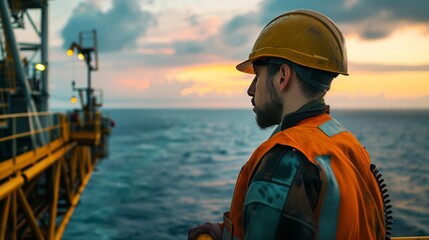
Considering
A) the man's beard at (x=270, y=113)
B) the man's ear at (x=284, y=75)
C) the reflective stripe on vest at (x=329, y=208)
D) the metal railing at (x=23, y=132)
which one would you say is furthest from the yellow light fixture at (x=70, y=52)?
the reflective stripe on vest at (x=329, y=208)

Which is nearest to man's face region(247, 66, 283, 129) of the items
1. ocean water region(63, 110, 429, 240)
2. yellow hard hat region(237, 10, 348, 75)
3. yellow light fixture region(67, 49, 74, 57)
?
yellow hard hat region(237, 10, 348, 75)

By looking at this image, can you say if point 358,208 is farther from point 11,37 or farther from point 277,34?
point 11,37

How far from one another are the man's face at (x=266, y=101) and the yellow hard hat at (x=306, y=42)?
4.3 inches

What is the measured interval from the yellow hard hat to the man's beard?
0.75ft

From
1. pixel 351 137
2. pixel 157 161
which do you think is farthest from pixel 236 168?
pixel 351 137

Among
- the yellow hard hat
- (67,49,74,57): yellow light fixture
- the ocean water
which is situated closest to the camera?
the yellow hard hat

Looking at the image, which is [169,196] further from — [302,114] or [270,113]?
[302,114]

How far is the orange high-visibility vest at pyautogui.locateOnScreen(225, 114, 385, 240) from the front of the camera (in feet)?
4.64

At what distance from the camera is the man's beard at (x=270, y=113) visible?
1751 millimetres

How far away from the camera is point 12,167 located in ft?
26.5

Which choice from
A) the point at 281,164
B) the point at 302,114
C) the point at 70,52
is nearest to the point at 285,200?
the point at 281,164

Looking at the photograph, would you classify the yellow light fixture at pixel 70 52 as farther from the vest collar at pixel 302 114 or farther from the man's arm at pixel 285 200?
the man's arm at pixel 285 200

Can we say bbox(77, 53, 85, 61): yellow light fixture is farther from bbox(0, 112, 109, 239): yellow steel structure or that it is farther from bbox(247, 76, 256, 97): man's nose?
bbox(247, 76, 256, 97): man's nose

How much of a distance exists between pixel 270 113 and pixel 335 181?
1.66 ft
